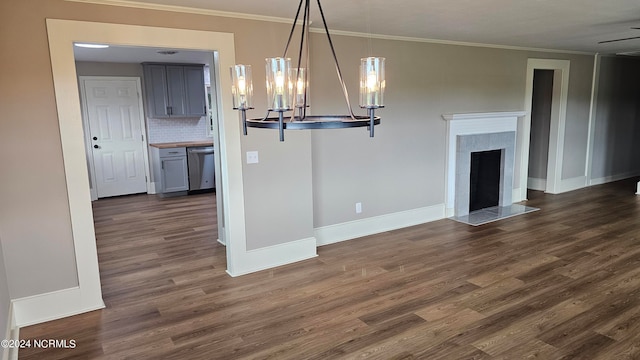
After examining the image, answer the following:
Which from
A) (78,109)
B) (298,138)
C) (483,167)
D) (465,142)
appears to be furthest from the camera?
(483,167)

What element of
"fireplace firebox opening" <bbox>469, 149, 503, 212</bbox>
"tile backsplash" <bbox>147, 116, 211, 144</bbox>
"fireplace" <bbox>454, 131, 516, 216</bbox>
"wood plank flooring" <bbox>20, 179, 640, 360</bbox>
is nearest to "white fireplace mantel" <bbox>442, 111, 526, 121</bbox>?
"fireplace" <bbox>454, 131, 516, 216</bbox>

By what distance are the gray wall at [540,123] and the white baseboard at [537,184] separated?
0.18 ft

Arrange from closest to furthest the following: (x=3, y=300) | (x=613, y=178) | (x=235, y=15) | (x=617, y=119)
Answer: (x=3, y=300)
(x=235, y=15)
(x=617, y=119)
(x=613, y=178)

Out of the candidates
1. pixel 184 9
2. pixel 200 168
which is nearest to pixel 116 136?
pixel 200 168

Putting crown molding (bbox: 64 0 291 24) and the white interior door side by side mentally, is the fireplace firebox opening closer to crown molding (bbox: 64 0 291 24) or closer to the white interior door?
crown molding (bbox: 64 0 291 24)

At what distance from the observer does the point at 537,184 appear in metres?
7.35

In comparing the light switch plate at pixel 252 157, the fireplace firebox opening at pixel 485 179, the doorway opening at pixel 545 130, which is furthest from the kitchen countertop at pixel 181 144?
the doorway opening at pixel 545 130

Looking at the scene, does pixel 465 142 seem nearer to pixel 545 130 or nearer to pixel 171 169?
pixel 545 130

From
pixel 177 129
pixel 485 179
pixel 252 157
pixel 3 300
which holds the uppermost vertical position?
pixel 177 129

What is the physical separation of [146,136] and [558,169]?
7456 mm

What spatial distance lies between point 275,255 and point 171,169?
4.05 meters

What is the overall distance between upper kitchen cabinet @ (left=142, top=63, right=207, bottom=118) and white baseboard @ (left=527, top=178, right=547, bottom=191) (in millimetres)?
6307

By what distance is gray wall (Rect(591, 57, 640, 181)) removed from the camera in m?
7.48

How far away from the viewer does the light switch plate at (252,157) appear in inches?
150
